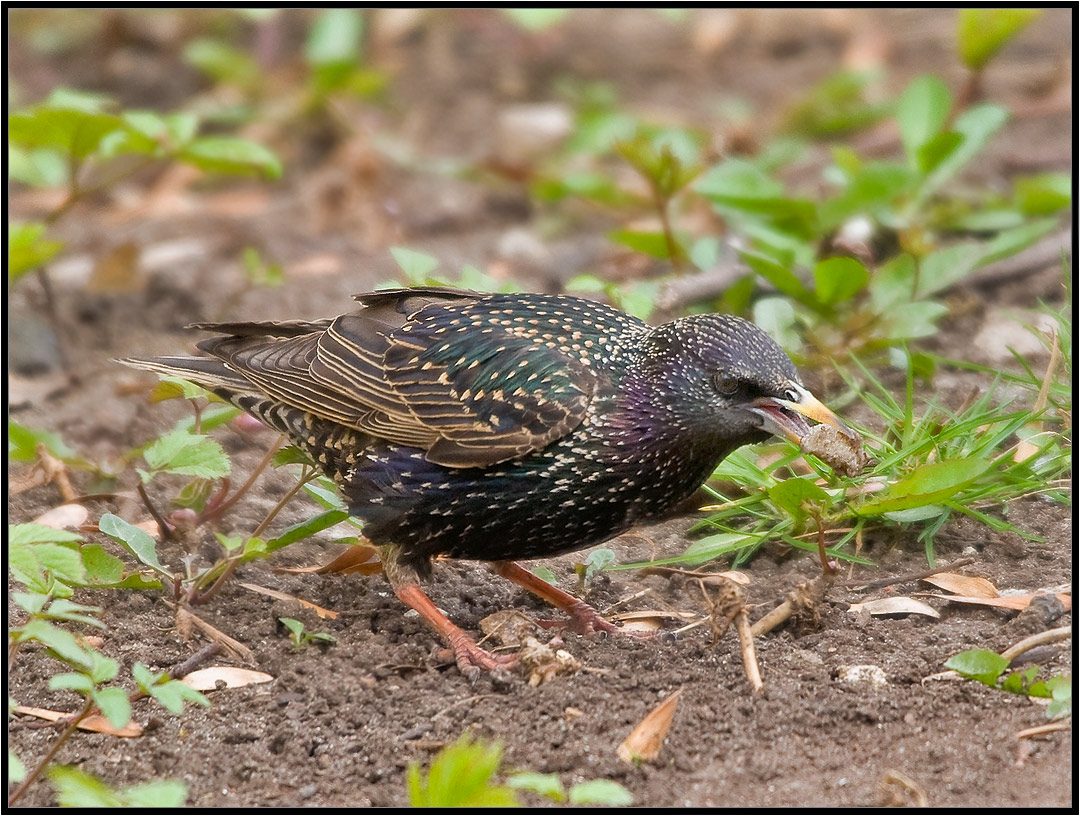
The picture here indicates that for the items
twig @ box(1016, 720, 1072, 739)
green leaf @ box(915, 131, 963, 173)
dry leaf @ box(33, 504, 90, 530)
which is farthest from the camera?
green leaf @ box(915, 131, 963, 173)

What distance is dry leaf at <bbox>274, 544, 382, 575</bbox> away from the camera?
4211 mm

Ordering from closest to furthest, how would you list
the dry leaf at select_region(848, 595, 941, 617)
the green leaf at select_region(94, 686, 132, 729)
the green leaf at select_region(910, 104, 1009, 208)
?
the green leaf at select_region(94, 686, 132, 729) < the dry leaf at select_region(848, 595, 941, 617) < the green leaf at select_region(910, 104, 1009, 208)

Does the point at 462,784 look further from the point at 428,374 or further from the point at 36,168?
the point at 36,168

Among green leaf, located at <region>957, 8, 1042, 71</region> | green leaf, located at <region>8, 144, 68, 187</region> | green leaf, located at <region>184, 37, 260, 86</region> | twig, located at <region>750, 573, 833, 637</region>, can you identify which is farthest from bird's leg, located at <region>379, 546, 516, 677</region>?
green leaf, located at <region>184, 37, 260, 86</region>

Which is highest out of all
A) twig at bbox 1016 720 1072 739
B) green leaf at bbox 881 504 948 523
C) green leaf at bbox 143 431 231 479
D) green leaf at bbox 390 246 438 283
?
green leaf at bbox 390 246 438 283

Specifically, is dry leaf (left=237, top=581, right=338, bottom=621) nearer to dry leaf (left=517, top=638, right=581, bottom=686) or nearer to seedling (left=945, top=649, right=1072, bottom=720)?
dry leaf (left=517, top=638, right=581, bottom=686)

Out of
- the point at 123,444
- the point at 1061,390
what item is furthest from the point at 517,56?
the point at 1061,390

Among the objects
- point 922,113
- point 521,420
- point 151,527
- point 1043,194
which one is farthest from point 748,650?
point 1043,194

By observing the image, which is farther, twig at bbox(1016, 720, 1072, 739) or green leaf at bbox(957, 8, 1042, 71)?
green leaf at bbox(957, 8, 1042, 71)

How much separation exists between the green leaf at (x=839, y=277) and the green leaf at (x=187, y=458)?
7.96 ft

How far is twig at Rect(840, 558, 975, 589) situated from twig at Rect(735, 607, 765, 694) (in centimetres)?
52

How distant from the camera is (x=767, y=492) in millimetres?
4090

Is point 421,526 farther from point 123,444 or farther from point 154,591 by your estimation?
point 123,444

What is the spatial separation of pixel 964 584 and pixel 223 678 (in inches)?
86.0
